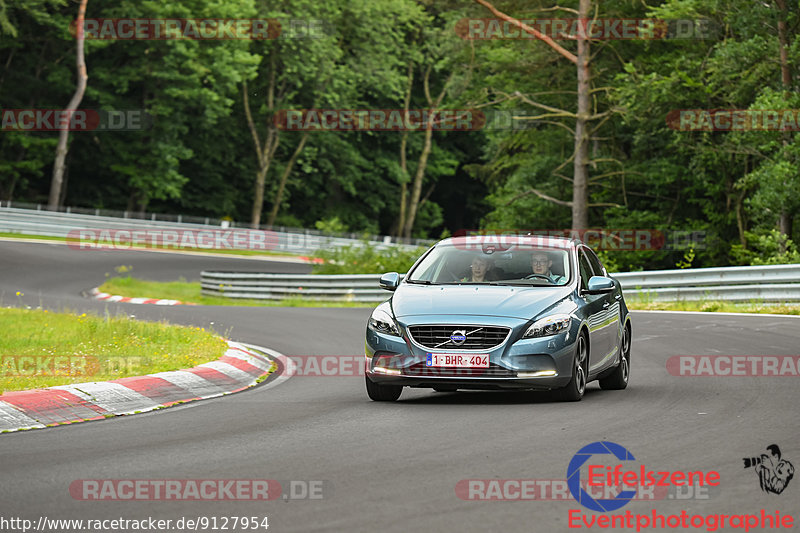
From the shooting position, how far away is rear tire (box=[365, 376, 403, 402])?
1153 centimetres

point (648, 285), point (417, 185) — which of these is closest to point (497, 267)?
point (648, 285)

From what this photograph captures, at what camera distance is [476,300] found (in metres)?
11.4

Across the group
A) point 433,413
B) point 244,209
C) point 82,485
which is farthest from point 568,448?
point 244,209

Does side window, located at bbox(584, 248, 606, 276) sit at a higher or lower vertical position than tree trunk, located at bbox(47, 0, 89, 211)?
lower

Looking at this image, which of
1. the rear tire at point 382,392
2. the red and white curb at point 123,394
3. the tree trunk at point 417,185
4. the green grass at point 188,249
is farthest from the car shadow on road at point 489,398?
the tree trunk at point 417,185

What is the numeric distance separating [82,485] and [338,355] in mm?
9368

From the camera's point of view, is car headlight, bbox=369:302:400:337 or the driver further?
the driver

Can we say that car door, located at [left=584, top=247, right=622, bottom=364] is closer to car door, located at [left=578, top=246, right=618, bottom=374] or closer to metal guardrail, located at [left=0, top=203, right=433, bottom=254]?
car door, located at [left=578, top=246, right=618, bottom=374]

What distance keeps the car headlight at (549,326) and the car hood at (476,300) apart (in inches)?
3.9

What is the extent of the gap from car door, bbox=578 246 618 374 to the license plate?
4.46 feet

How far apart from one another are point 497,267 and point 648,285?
1461 cm

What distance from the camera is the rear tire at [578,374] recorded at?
36.9 feet

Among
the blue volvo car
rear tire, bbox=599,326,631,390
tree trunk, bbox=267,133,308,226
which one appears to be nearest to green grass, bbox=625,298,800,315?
rear tire, bbox=599,326,631,390

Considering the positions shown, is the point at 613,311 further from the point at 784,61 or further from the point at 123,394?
the point at 784,61
